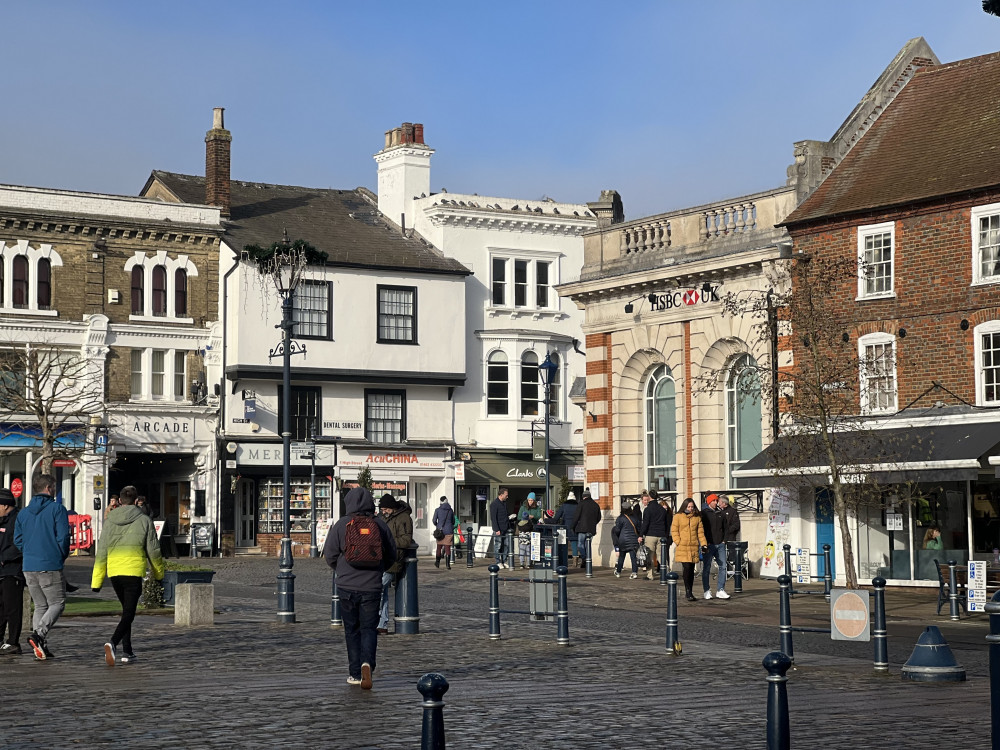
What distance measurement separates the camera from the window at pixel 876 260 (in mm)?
31516

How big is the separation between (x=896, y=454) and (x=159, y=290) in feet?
85.2

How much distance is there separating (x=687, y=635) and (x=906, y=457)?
32.4 ft

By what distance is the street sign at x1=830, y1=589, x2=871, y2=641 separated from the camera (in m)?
16.5

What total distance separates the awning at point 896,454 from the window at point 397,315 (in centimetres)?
2185

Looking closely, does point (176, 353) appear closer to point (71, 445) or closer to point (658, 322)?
point (71, 445)

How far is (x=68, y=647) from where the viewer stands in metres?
18.1

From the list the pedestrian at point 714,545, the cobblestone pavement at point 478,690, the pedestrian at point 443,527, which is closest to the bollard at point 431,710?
the cobblestone pavement at point 478,690

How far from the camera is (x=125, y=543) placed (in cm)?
1627

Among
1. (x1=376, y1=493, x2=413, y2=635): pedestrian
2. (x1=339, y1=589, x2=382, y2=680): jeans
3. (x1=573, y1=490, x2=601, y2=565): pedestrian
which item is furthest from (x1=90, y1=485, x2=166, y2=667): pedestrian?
(x1=573, y1=490, x2=601, y2=565): pedestrian

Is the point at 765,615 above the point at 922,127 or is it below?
below

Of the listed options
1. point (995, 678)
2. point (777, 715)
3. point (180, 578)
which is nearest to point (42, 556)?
point (180, 578)

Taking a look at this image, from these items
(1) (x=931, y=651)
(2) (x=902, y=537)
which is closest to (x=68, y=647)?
(1) (x=931, y=651)

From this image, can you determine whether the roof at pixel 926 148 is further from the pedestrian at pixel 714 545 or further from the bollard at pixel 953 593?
the bollard at pixel 953 593

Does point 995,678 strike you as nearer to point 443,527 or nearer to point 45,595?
point 45,595
